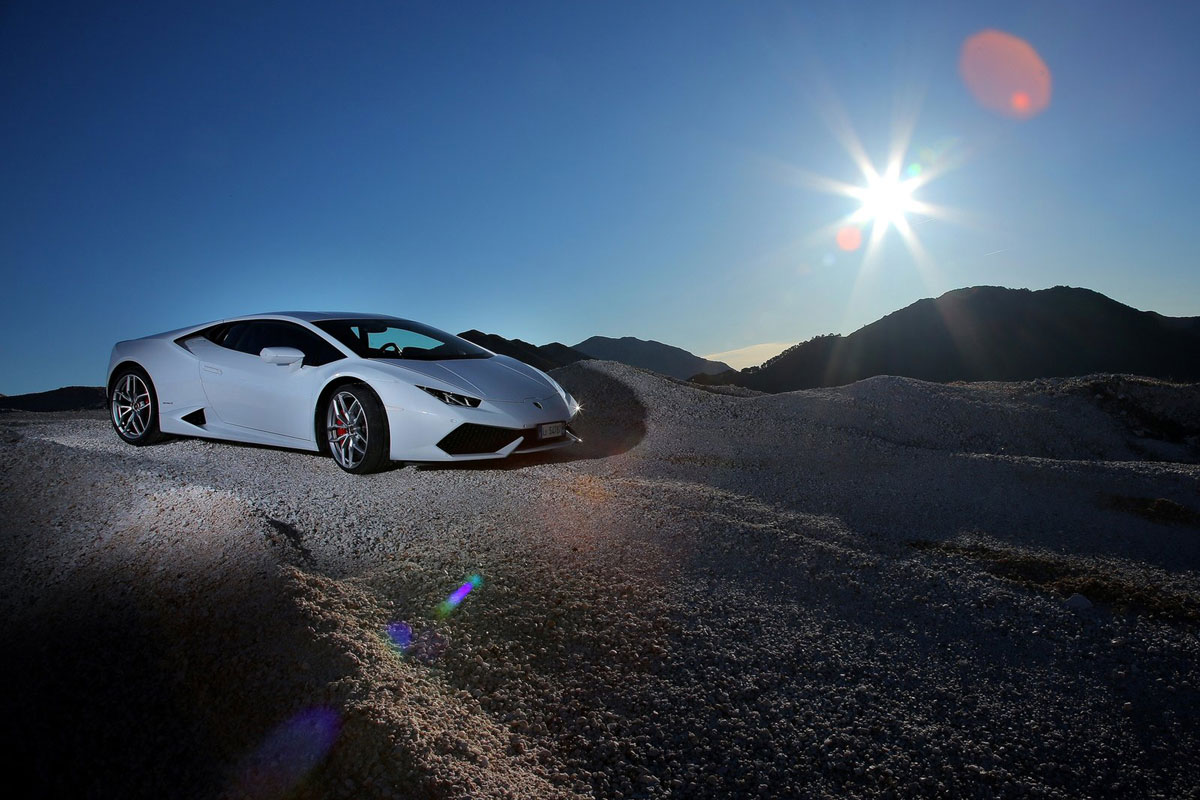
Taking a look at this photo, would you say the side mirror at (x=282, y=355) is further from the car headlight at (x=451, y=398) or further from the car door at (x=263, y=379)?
the car headlight at (x=451, y=398)

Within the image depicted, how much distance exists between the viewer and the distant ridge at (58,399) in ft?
49.7

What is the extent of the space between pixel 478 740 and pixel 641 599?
3.21 ft

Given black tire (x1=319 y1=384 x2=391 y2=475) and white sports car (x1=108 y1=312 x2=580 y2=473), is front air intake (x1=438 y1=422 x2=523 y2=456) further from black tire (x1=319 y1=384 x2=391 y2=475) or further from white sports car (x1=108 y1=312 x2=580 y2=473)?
black tire (x1=319 y1=384 x2=391 y2=475)

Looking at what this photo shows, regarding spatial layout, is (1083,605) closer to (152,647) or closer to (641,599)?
→ (641,599)

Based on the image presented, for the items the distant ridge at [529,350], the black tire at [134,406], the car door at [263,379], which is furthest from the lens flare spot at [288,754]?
the distant ridge at [529,350]

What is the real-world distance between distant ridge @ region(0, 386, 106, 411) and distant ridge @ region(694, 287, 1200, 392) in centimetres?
1485

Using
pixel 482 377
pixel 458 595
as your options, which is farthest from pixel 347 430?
pixel 458 595

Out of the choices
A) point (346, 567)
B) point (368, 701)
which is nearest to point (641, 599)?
point (368, 701)

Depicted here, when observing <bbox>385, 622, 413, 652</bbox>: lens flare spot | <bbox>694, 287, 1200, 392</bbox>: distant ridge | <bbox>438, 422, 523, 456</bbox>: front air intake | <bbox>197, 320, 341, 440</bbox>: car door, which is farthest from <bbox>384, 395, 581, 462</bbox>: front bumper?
<bbox>694, 287, 1200, 392</bbox>: distant ridge

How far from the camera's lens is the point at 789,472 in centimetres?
540

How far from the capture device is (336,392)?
16.1ft

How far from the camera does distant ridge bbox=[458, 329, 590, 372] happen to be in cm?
1673

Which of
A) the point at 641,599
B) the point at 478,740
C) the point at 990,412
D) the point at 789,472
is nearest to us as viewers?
the point at 478,740

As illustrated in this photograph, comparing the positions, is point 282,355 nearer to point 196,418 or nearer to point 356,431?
point 356,431
